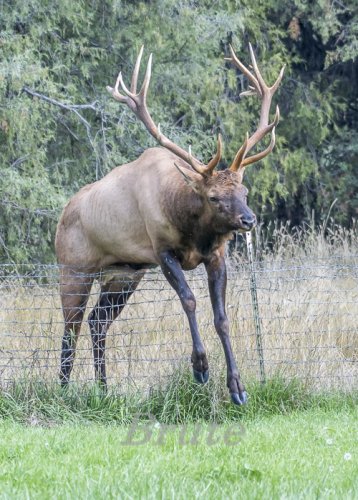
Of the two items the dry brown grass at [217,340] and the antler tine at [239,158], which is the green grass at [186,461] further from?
the antler tine at [239,158]

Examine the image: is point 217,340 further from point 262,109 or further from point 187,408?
point 262,109

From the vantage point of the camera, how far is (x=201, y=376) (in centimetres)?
809

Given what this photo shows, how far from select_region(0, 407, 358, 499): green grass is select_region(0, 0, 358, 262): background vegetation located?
26.3 feet

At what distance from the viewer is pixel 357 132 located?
68.8 ft

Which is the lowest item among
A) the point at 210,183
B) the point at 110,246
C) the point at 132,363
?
the point at 132,363

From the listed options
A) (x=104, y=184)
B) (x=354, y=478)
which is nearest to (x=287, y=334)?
(x=104, y=184)

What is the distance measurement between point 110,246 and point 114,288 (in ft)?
1.58

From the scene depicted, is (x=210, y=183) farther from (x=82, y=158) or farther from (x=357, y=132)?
(x=357, y=132)

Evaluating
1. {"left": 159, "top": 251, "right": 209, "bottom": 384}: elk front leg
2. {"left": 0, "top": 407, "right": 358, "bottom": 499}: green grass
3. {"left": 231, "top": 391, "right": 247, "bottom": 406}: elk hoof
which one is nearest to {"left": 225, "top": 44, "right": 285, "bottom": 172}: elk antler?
{"left": 159, "top": 251, "right": 209, "bottom": 384}: elk front leg

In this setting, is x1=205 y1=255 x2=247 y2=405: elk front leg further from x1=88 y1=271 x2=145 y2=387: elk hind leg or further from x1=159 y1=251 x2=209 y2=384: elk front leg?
x1=88 y1=271 x2=145 y2=387: elk hind leg

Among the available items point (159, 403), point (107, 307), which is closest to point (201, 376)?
point (159, 403)

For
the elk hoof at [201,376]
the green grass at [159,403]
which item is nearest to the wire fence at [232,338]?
the green grass at [159,403]

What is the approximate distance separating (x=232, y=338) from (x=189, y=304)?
981 mm

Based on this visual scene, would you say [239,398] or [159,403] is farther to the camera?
[159,403]
